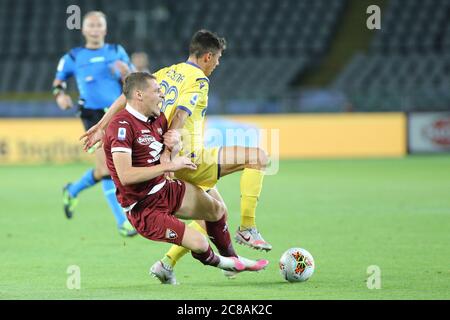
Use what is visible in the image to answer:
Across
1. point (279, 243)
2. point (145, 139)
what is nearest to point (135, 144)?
point (145, 139)

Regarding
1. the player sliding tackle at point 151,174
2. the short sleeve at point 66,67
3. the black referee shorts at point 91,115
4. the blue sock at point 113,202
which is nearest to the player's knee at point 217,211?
the player sliding tackle at point 151,174

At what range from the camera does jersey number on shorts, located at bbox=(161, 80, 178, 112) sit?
24.7 ft

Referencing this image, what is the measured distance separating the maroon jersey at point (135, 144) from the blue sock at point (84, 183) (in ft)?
14.4

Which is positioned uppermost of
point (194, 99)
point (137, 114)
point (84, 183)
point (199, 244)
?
point (194, 99)

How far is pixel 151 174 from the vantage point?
6898mm

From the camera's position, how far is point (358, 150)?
918 inches

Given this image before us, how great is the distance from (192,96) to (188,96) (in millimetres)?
32

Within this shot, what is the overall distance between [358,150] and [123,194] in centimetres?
1668

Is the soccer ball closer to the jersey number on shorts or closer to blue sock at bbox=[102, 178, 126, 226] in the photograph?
the jersey number on shorts

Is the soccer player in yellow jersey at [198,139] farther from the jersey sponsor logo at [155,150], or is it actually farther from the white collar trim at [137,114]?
the white collar trim at [137,114]

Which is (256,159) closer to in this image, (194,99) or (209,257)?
(194,99)

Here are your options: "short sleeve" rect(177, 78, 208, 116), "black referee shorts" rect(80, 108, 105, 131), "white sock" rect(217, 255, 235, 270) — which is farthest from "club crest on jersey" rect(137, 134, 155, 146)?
"black referee shorts" rect(80, 108, 105, 131)

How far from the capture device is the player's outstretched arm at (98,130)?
24.6 ft
